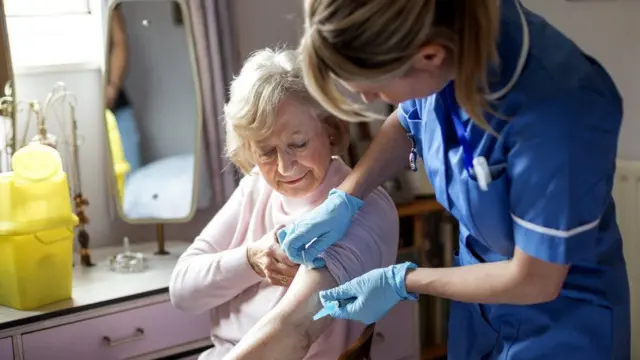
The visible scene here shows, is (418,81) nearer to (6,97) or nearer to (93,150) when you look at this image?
(6,97)

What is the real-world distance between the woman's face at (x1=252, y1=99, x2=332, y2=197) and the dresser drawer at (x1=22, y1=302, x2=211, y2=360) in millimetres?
→ 579

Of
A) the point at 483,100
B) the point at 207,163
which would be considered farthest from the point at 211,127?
the point at 483,100

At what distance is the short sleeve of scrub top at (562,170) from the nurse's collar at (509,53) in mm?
56

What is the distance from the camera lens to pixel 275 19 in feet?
8.79

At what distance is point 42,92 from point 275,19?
0.76 metres

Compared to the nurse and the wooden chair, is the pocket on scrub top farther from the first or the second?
the wooden chair

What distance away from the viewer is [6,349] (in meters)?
1.96

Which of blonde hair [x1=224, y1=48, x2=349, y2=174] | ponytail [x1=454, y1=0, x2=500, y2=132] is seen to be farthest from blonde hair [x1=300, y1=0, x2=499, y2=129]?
blonde hair [x1=224, y1=48, x2=349, y2=174]

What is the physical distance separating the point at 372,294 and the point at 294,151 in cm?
46

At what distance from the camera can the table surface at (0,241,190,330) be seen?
6.59 feet

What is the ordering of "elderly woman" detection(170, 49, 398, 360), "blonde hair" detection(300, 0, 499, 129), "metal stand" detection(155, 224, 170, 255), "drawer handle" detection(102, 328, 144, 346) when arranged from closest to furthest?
1. "blonde hair" detection(300, 0, 499, 129)
2. "elderly woman" detection(170, 49, 398, 360)
3. "drawer handle" detection(102, 328, 144, 346)
4. "metal stand" detection(155, 224, 170, 255)

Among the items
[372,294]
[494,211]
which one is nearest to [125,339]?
[372,294]

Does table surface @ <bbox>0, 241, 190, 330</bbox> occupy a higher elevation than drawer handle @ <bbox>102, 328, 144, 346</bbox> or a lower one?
higher

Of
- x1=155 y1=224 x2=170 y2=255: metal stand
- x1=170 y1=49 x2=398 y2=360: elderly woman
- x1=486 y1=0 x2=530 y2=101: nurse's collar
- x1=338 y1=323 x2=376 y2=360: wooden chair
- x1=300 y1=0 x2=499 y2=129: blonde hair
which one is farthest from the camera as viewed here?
x1=155 y1=224 x2=170 y2=255: metal stand
